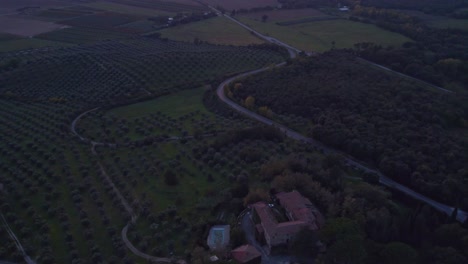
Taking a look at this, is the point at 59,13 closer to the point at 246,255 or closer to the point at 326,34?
the point at 326,34

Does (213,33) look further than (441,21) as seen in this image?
No

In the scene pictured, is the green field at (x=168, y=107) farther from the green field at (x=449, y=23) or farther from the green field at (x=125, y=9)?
the green field at (x=449, y=23)

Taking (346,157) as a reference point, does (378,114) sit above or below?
above

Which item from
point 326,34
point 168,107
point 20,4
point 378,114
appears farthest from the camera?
point 20,4

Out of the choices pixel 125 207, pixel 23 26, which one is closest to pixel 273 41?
pixel 23 26

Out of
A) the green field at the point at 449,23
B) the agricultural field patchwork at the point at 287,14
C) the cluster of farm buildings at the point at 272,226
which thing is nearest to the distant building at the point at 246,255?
the cluster of farm buildings at the point at 272,226

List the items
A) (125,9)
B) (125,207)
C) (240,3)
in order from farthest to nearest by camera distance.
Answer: (240,3) < (125,9) < (125,207)

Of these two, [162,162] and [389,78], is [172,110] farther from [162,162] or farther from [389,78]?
[389,78]

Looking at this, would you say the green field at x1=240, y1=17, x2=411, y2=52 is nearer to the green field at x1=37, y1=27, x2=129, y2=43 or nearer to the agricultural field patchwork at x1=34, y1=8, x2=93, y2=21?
the green field at x1=37, y1=27, x2=129, y2=43

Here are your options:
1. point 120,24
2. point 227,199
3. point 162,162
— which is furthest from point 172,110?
point 120,24
